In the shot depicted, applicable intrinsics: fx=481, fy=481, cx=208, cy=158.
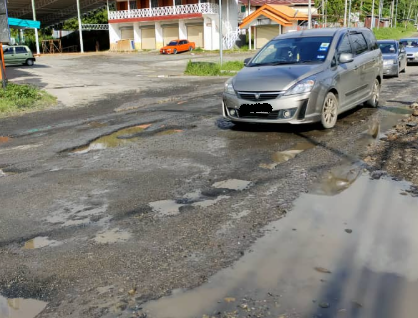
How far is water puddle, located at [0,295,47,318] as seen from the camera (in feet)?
11.2

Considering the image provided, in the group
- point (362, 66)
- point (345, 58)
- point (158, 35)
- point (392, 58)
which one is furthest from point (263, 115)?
point (158, 35)

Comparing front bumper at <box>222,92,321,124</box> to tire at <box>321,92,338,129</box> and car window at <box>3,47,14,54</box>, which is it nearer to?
tire at <box>321,92,338,129</box>

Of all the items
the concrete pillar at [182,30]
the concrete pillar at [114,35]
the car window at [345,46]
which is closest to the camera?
the car window at [345,46]

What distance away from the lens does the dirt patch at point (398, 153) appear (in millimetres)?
6414

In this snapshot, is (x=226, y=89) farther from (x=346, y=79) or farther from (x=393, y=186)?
(x=393, y=186)

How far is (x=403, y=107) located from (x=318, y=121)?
4.09m

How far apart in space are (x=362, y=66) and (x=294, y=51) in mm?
1713

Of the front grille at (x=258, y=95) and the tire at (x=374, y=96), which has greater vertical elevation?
the front grille at (x=258, y=95)

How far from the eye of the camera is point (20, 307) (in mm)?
3518

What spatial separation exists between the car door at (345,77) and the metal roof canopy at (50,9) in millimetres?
44892

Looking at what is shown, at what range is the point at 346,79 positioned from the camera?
9.49 meters

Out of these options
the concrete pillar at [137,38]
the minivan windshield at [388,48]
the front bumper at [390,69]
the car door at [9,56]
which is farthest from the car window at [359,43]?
the concrete pillar at [137,38]

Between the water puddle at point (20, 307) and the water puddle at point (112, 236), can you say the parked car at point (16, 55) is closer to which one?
the water puddle at point (112, 236)

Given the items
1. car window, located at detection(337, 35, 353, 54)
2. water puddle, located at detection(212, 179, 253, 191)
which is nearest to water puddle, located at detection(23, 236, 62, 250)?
water puddle, located at detection(212, 179, 253, 191)
